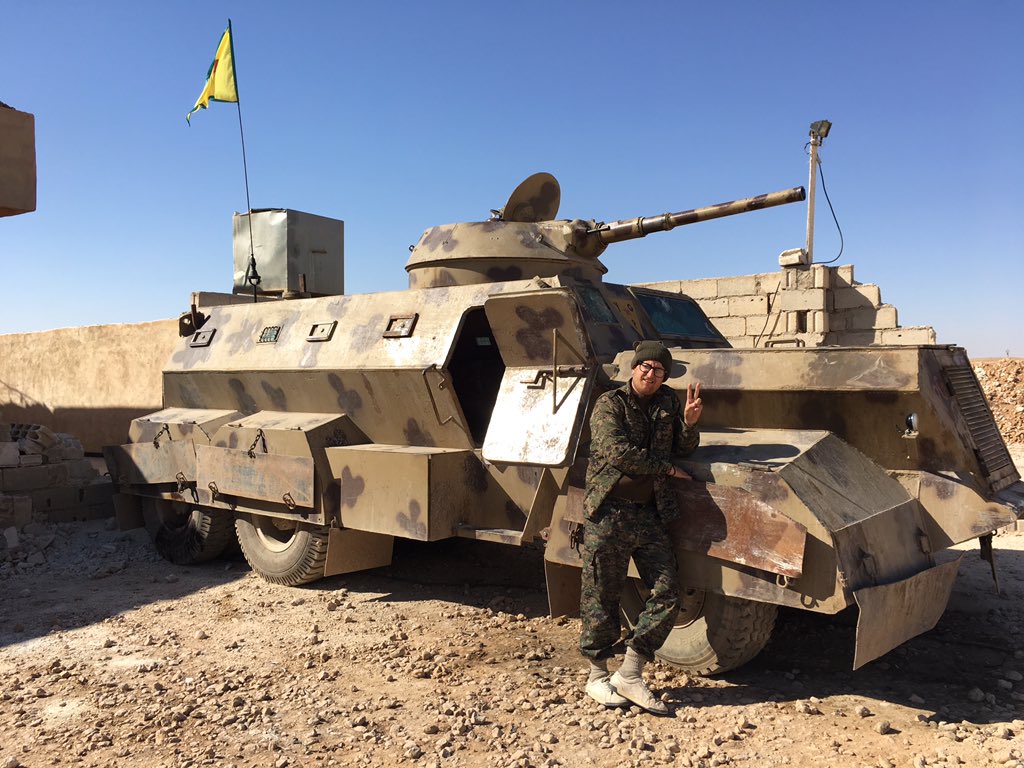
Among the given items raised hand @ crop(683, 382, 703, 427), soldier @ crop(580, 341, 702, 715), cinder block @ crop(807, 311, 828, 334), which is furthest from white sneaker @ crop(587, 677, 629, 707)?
cinder block @ crop(807, 311, 828, 334)

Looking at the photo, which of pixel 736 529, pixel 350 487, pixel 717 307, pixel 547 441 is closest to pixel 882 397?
pixel 736 529

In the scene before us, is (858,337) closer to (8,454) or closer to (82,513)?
(82,513)

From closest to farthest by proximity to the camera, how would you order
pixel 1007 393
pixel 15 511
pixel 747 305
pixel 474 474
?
pixel 474 474 < pixel 15 511 < pixel 747 305 < pixel 1007 393

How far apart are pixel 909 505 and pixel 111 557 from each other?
645cm

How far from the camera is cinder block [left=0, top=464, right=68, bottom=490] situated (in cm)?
842

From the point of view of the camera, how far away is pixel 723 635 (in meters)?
4.19

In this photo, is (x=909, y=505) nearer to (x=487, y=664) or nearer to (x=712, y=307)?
(x=487, y=664)

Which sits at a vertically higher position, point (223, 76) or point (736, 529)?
point (223, 76)

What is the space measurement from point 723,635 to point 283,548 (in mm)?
3551

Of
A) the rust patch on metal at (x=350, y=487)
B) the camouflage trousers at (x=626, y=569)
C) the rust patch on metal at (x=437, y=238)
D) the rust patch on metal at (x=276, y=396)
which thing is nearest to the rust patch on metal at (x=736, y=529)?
the camouflage trousers at (x=626, y=569)

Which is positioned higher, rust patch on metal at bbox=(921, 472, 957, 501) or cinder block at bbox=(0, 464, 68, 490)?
rust patch on metal at bbox=(921, 472, 957, 501)

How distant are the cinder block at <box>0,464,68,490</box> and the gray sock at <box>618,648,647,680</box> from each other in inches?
265

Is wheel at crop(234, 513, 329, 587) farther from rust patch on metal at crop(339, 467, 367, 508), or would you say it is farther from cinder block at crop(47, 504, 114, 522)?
cinder block at crop(47, 504, 114, 522)

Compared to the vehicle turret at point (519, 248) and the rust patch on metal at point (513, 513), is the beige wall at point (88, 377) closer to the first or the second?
the vehicle turret at point (519, 248)
